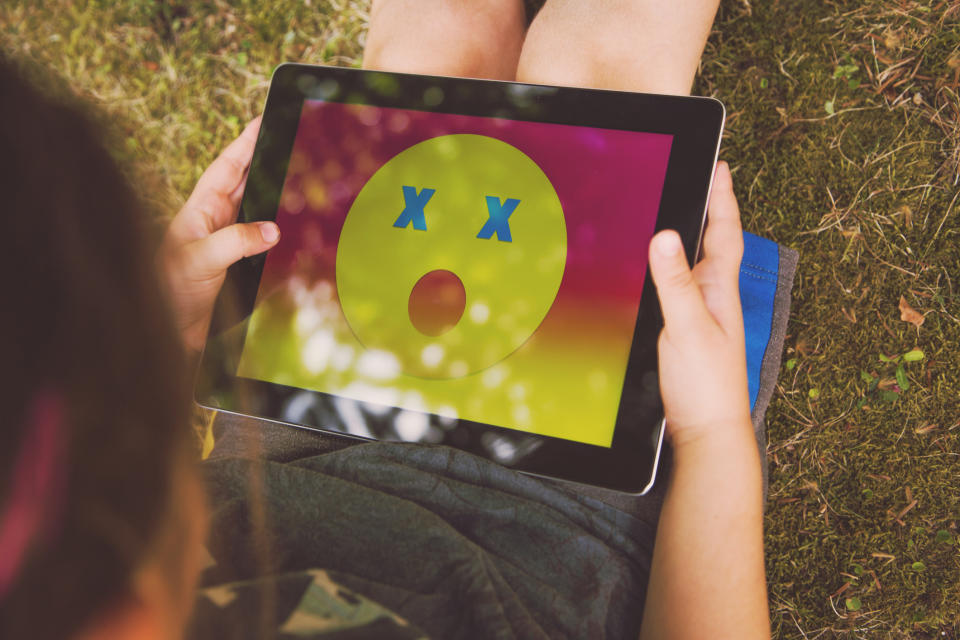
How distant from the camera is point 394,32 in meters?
1.24

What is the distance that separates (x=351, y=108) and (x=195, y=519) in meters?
0.65

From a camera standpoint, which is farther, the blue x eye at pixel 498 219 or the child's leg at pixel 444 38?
the child's leg at pixel 444 38

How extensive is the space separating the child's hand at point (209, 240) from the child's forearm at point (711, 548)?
720 mm

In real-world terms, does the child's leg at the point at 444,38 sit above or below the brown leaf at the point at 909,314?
above

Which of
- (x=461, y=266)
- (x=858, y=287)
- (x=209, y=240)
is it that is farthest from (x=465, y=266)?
(x=858, y=287)

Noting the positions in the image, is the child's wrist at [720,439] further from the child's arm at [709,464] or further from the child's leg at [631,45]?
the child's leg at [631,45]

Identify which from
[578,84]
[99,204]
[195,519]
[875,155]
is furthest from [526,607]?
[875,155]

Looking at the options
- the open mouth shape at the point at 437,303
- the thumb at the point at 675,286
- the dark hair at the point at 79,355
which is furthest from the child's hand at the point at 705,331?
the dark hair at the point at 79,355

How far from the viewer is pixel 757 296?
1106 mm

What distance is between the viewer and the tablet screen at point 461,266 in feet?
2.66

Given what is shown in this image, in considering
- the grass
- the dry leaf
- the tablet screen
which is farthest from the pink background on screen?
the dry leaf

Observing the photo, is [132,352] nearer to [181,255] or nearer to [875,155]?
[181,255]

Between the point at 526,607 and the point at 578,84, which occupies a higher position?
the point at 578,84

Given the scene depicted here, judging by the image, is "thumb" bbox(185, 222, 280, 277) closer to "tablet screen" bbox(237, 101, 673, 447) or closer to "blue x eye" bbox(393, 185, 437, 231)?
"tablet screen" bbox(237, 101, 673, 447)
